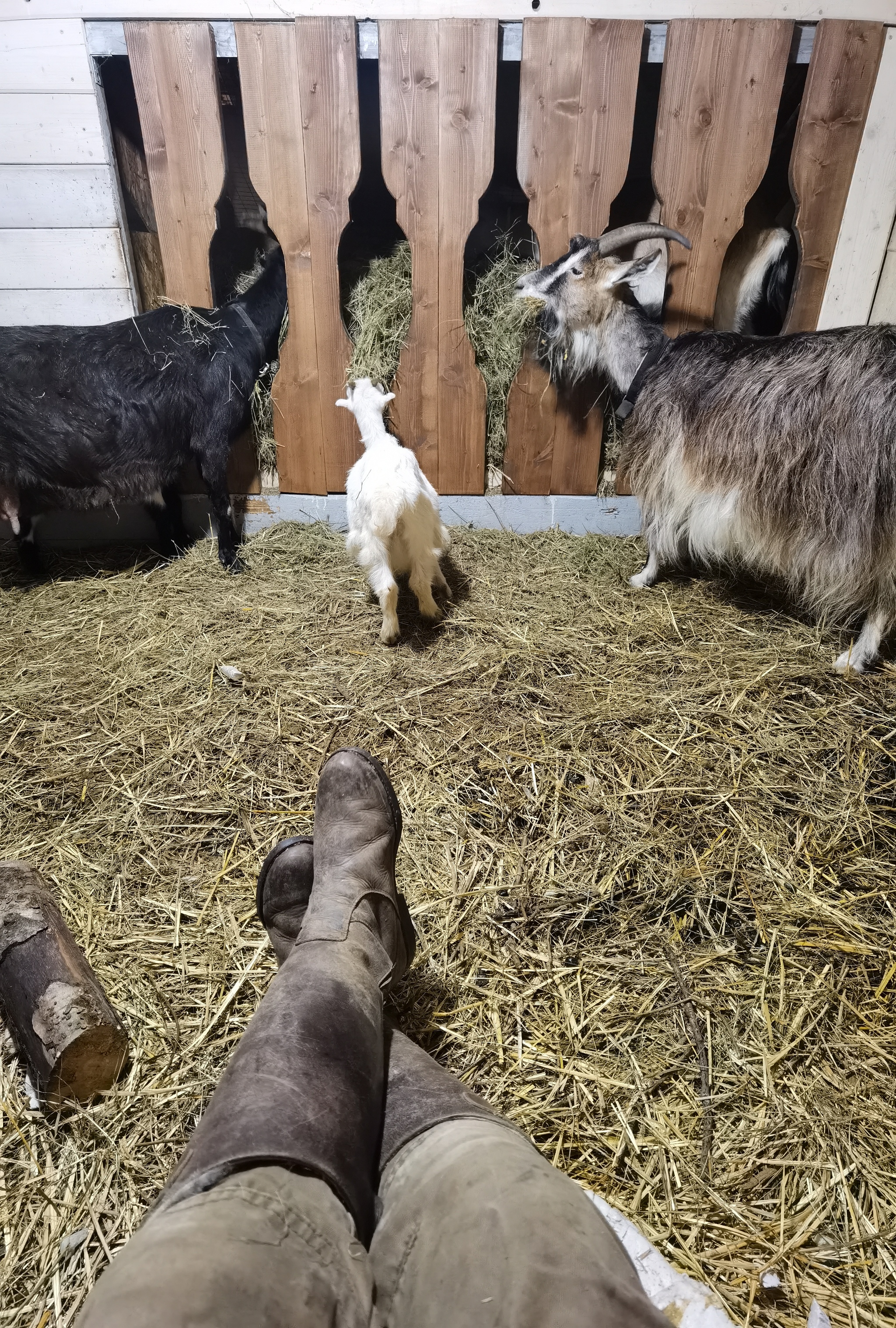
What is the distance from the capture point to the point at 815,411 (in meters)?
2.73

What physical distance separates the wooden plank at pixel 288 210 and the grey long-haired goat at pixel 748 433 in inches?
45.4

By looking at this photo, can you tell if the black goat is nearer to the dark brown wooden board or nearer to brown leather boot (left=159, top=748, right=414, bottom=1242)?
the dark brown wooden board

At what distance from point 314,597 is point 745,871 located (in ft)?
7.56

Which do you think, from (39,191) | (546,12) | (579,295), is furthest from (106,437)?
(546,12)

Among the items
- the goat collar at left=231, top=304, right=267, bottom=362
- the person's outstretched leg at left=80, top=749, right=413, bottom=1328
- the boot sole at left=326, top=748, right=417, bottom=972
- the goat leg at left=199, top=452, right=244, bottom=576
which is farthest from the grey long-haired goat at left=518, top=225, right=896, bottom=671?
the person's outstretched leg at left=80, top=749, right=413, bottom=1328

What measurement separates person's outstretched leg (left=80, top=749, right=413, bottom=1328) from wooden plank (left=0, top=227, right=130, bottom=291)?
3337 millimetres

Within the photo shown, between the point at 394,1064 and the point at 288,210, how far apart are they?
366 centimetres

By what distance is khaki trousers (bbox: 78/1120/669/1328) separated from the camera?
78 cm

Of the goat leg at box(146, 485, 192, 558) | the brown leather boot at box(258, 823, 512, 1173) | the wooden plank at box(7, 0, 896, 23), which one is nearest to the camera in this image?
the brown leather boot at box(258, 823, 512, 1173)

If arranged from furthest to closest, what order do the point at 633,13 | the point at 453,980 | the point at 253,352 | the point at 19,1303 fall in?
the point at 253,352
the point at 633,13
the point at 453,980
the point at 19,1303

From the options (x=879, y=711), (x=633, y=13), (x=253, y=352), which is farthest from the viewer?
(x=253, y=352)

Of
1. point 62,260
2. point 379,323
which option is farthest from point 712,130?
point 62,260

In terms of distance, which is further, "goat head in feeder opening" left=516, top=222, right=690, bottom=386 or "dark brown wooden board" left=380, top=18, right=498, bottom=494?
"goat head in feeder opening" left=516, top=222, right=690, bottom=386

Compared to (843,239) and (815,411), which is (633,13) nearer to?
(843,239)
